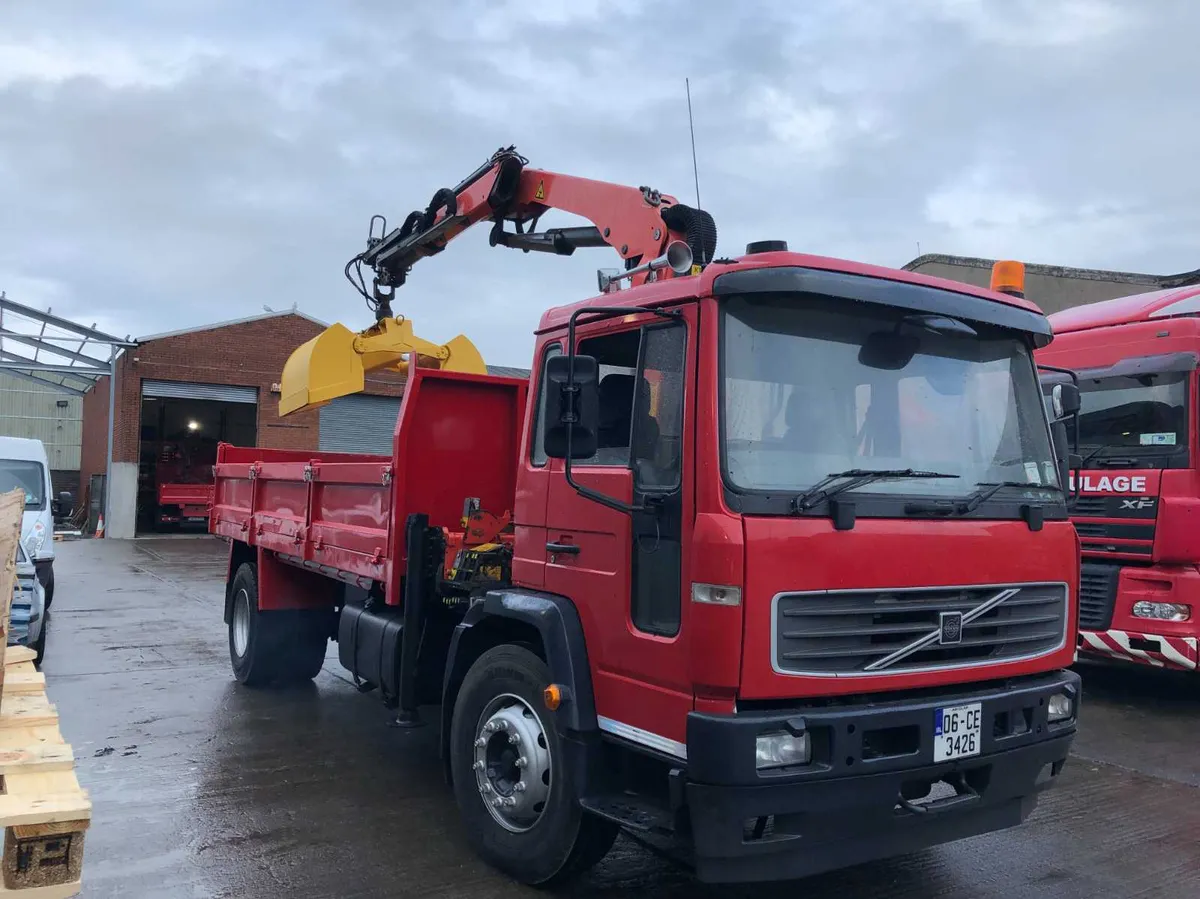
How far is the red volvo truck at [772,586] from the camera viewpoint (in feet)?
10.6

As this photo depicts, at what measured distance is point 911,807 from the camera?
3.42 metres

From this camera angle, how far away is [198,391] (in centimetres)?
2697

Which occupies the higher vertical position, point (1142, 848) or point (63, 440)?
point (63, 440)

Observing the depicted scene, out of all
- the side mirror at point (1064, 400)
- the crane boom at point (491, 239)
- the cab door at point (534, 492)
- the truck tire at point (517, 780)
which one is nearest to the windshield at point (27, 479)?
the crane boom at point (491, 239)

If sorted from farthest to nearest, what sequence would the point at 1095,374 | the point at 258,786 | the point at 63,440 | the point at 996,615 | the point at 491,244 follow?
the point at 63,440 < the point at 1095,374 < the point at 491,244 < the point at 258,786 < the point at 996,615

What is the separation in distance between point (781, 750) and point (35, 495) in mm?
9742

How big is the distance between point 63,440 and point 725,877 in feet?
172

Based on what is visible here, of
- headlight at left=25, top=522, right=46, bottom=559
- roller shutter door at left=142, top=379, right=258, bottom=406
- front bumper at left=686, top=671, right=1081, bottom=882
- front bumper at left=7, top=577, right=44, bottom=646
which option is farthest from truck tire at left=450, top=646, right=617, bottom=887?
roller shutter door at left=142, top=379, right=258, bottom=406

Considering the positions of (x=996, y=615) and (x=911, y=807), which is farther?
(x=996, y=615)

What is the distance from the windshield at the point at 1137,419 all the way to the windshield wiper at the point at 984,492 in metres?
3.33

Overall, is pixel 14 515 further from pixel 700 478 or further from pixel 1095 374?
pixel 1095 374

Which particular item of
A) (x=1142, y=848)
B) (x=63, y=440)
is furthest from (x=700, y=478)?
(x=63, y=440)

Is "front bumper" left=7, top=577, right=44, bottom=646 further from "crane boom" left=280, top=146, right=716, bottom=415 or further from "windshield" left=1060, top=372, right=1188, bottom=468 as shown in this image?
"windshield" left=1060, top=372, right=1188, bottom=468

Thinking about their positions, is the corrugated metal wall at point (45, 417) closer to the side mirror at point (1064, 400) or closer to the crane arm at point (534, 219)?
the crane arm at point (534, 219)
